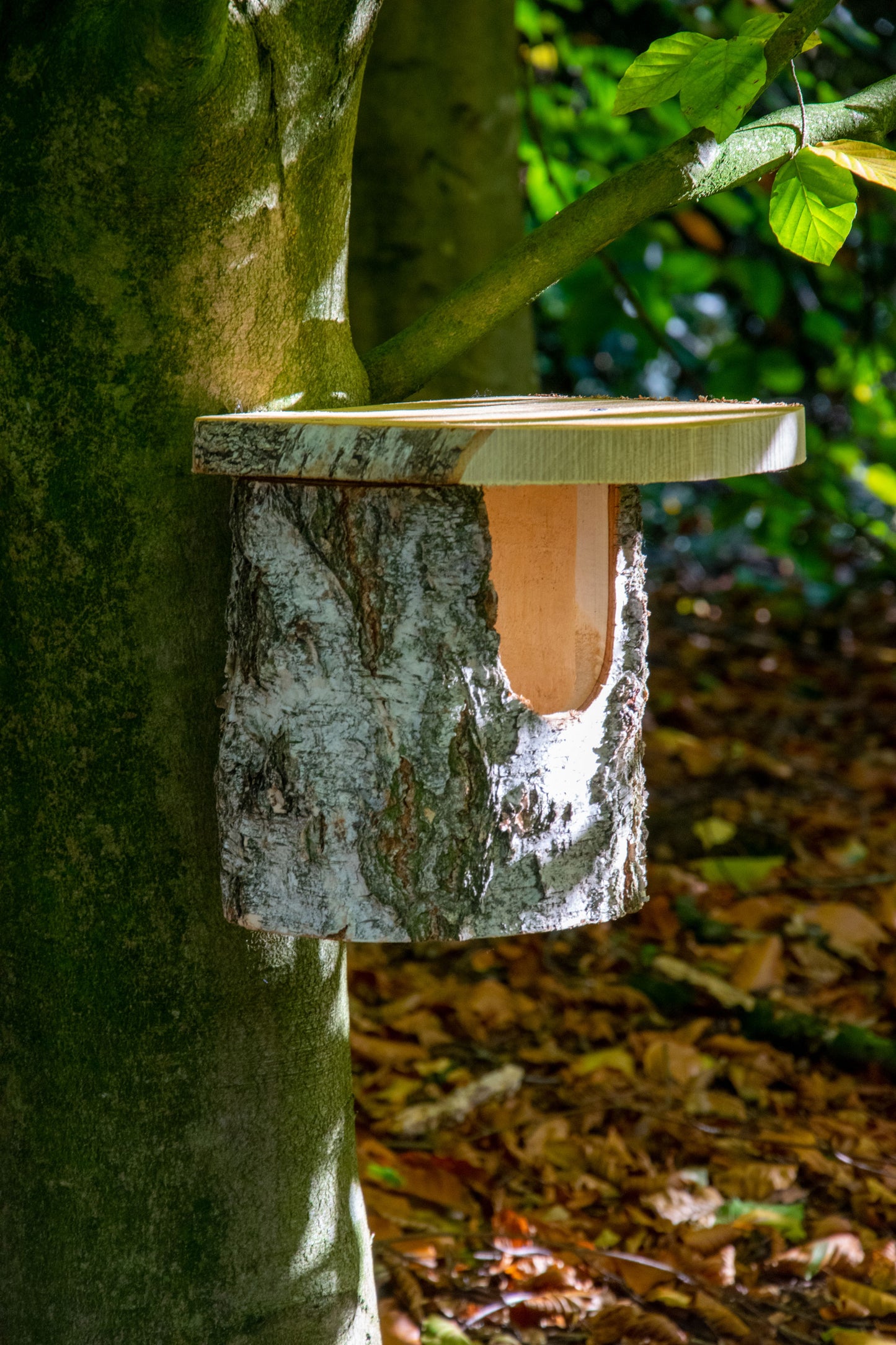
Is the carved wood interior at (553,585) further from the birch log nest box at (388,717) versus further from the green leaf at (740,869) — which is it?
the green leaf at (740,869)

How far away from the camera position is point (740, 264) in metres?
3.39

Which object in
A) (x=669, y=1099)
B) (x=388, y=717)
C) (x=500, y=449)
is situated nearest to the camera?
(x=500, y=449)

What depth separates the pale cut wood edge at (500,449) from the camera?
105cm

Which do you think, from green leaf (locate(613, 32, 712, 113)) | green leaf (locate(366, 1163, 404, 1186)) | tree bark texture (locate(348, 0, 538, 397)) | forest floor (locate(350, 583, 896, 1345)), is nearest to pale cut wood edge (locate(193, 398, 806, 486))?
green leaf (locate(613, 32, 712, 113))

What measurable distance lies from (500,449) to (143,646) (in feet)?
1.48

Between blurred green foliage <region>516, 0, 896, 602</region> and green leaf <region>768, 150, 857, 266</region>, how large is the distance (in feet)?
4.40

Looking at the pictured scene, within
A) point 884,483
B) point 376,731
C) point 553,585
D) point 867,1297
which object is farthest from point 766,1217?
point 884,483

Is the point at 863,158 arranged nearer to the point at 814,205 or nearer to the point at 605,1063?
the point at 814,205

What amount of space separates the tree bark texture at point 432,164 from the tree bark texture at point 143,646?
1.22 meters

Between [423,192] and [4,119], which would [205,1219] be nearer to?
[4,119]

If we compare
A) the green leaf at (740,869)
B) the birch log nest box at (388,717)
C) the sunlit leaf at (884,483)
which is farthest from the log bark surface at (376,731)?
the sunlit leaf at (884,483)

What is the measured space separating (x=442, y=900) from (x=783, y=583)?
18.0 feet

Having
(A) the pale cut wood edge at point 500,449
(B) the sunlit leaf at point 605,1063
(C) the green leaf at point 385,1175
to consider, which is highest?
(A) the pale cut wood edge at point 500,449

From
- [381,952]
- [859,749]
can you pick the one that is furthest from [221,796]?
[859,749]
